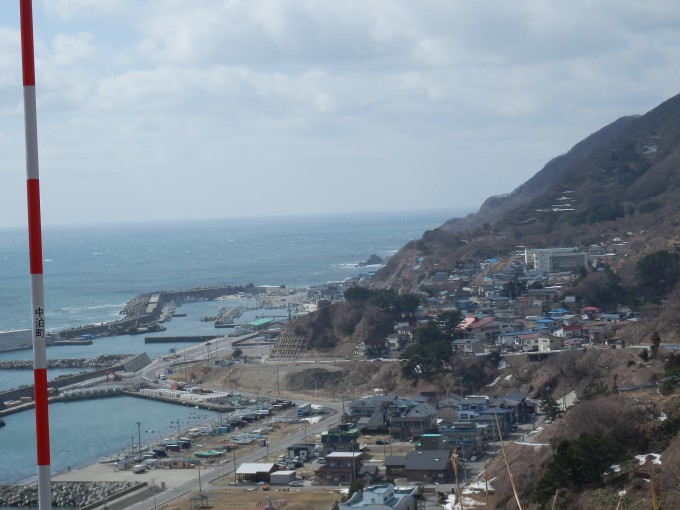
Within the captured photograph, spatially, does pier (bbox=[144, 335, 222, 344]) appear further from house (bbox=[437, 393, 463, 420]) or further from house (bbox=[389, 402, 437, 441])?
house (bbox=[389, 402, 437, 441])

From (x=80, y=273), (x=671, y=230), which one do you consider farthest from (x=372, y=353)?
(x=80, y=273)

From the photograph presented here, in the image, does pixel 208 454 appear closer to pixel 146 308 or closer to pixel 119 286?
pixel 146 308

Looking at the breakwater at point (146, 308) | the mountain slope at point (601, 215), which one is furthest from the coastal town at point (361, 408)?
the breakwater at point (146, 308)

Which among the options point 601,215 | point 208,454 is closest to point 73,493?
point 208,454

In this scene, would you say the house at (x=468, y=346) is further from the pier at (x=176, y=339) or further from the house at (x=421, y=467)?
the pier at (x=176, y=339)

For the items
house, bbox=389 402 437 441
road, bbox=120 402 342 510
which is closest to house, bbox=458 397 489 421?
house, bbox=389 402 437 441
